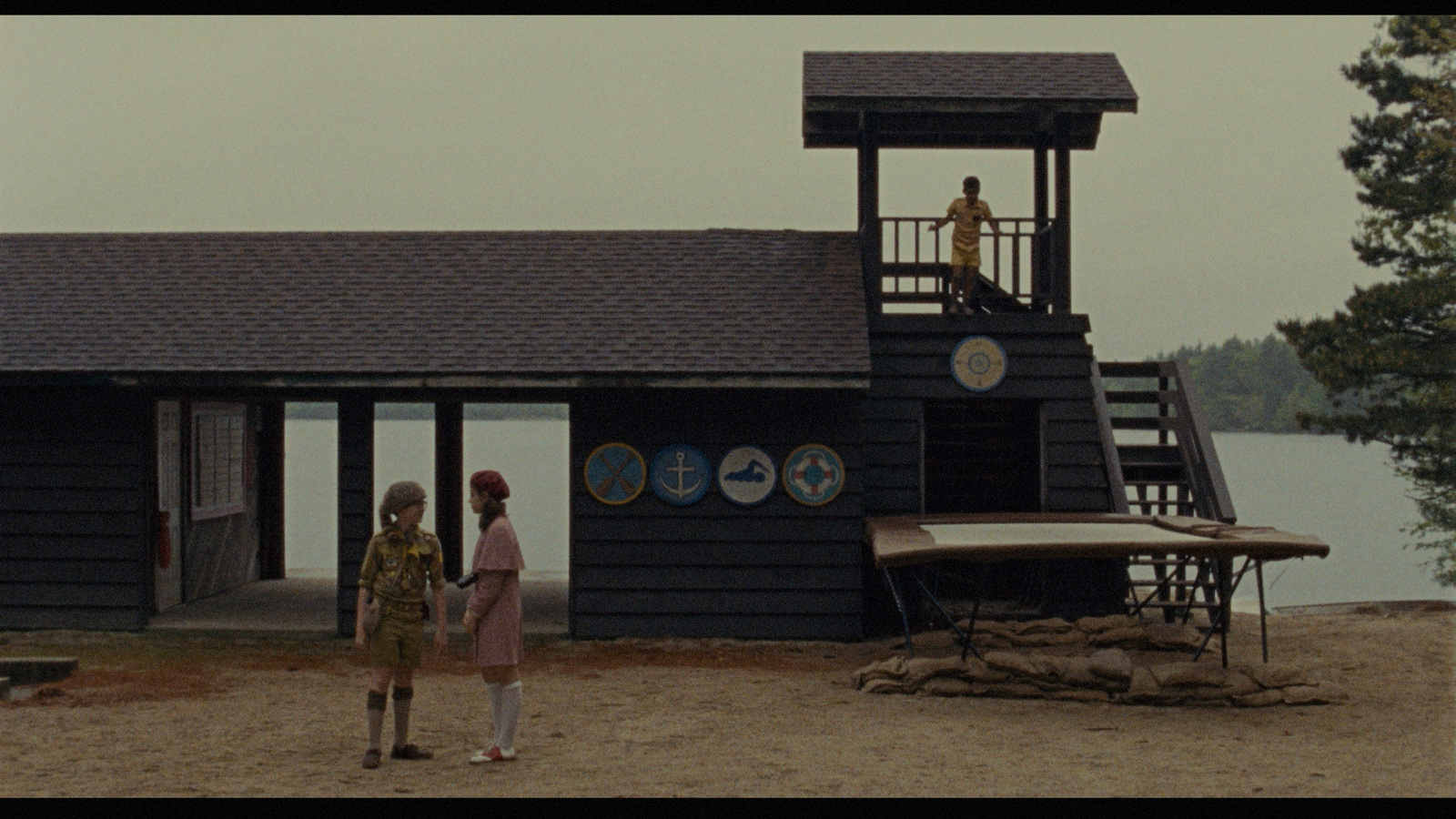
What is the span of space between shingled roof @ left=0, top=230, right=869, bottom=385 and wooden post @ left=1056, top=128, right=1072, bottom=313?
1.93m

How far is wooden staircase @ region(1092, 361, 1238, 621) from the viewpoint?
12461 millimetres

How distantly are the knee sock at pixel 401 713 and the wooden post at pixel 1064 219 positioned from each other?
802cm

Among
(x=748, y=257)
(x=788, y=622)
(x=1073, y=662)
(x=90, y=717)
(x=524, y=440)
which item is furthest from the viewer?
(x=524, y=440)

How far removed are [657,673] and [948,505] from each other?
4.71m

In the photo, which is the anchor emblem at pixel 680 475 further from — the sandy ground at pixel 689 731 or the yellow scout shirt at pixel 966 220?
the yellow scout shirt at pixel 966 220

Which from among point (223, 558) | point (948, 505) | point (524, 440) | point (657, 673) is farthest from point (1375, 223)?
point (524, 440)

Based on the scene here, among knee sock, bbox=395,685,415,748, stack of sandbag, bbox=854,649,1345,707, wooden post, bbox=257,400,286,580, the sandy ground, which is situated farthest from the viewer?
wooden post, bbox=257,400,286,580

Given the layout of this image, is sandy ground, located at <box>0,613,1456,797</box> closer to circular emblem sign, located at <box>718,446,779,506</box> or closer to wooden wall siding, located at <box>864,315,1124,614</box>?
circular emblem sign, located at <box>718,446,779,506</box>

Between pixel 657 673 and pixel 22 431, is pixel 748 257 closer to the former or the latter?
pixel 657 673

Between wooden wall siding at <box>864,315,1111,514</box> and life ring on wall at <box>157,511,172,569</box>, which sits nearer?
wooden wall siding at <box>864,315,1111,514</box>

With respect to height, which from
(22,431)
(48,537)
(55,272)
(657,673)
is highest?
(55,272)

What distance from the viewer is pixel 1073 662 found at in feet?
33.2

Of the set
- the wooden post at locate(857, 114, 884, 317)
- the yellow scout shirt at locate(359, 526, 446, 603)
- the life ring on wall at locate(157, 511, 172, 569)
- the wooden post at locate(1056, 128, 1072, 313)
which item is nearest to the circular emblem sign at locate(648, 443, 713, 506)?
the wooden post at locate(857, 114, 884, 317)

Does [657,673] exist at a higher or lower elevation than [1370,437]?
lower
